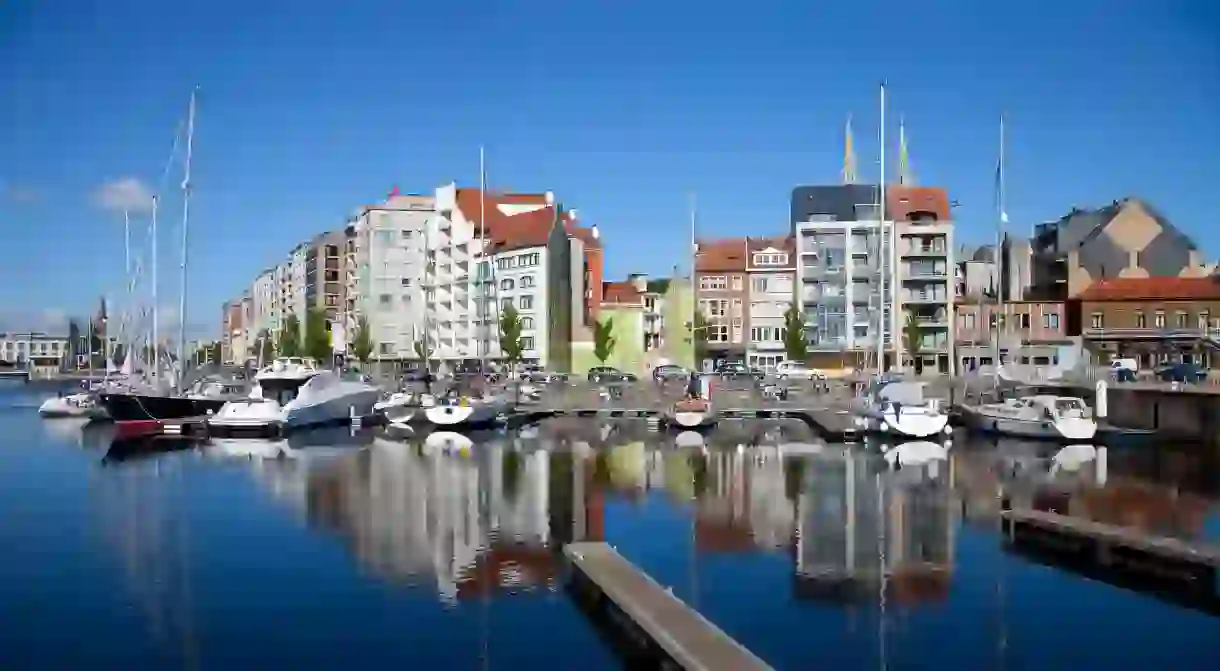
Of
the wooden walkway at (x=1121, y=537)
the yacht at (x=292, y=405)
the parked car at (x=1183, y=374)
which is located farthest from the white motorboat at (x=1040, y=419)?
the yacht at (x=292, y=405)

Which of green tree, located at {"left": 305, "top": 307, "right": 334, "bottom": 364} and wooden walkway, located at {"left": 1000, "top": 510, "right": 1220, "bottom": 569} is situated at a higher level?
green tree, located at {"left": 305, "top": 307, "right": 334, "bottom": 364}

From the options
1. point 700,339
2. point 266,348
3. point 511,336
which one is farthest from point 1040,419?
point 266,348

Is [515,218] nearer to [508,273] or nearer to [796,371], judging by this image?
[508,273]

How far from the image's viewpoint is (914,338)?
310 feet

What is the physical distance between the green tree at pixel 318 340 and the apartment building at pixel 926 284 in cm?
5925

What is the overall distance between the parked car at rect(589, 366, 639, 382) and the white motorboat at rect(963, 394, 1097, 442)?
3783cm

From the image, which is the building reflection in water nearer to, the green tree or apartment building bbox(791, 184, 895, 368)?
apartment building bbox(791, 184, 895, 368)

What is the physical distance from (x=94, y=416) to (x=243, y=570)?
49.4 meters

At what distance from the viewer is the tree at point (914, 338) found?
9438 centimetres

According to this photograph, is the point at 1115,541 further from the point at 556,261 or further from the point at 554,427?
the point at 556,261

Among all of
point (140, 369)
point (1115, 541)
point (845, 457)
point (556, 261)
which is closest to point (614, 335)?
point (556, 261)

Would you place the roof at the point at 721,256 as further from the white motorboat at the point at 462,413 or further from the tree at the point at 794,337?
the white motorboat at the point at 462,413

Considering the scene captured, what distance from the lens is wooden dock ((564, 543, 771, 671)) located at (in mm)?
13023

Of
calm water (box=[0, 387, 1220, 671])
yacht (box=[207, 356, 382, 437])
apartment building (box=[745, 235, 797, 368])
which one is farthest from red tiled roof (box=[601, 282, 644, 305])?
calm water (box=[0, 387, 1220, 671])
